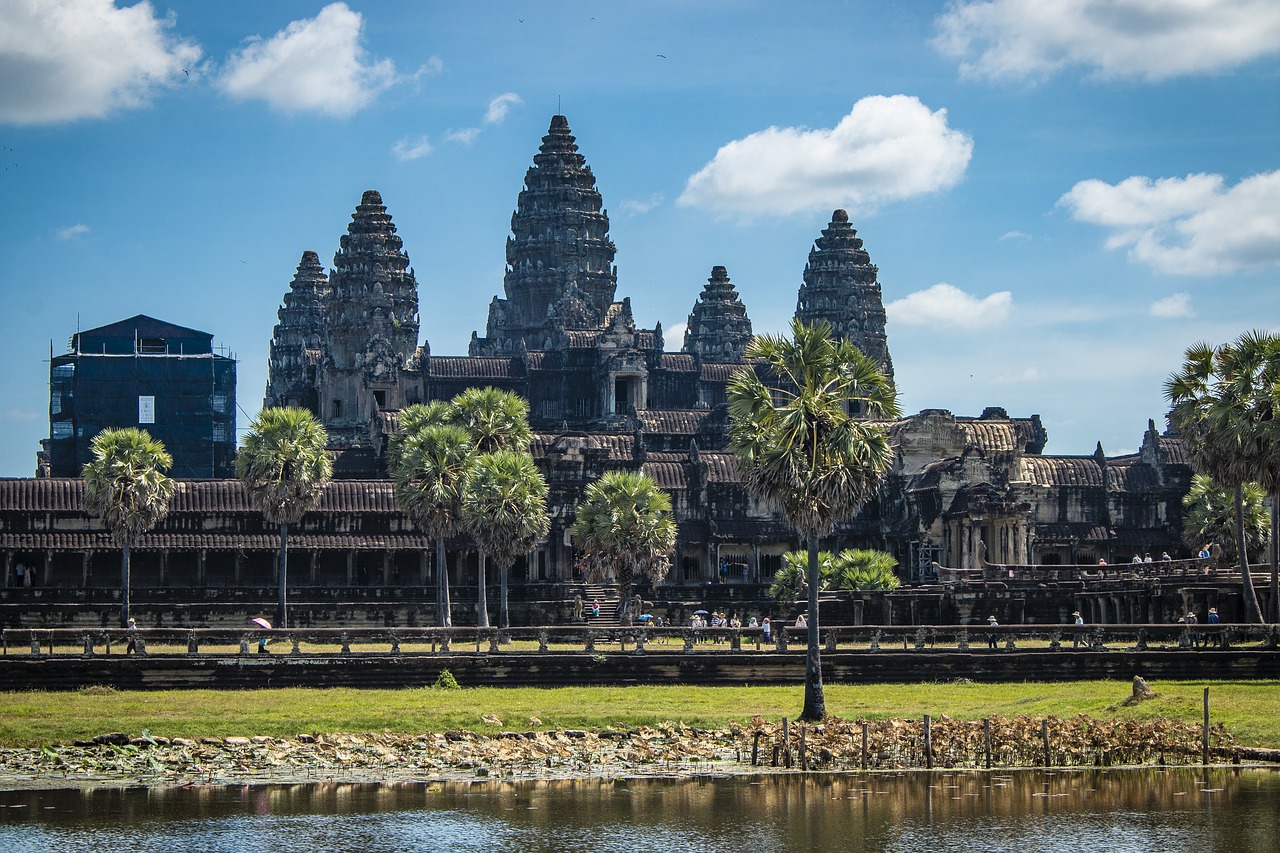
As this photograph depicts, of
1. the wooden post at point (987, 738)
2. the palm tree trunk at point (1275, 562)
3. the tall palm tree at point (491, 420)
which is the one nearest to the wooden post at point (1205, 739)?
the wooden post at point (987, 738)

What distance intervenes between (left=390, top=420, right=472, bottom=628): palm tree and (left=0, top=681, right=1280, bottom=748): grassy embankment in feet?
78.7

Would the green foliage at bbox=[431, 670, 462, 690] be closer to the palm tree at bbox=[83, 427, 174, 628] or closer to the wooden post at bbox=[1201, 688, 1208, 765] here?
the wooden post at bbox=[1201, 688, 1208, 765]

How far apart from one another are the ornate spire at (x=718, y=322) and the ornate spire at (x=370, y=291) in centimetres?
2762

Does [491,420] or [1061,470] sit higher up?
[491,420]

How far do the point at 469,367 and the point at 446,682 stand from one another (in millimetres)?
76596

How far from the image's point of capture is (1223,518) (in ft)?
296

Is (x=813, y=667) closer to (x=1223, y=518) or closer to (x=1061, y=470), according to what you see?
(x=1223, y=518)

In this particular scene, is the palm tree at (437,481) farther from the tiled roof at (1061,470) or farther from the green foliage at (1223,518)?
the tiled roof at (1061,470)

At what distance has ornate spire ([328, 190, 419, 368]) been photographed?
145 metres

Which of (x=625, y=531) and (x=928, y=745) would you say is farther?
(x=625, y=531)

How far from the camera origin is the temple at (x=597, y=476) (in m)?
96.8

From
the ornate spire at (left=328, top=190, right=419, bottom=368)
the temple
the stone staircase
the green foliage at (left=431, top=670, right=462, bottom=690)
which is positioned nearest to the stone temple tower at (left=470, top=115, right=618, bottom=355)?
the temple

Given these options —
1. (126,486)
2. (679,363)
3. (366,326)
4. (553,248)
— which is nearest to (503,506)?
(126,486)

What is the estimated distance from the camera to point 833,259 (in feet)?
532
